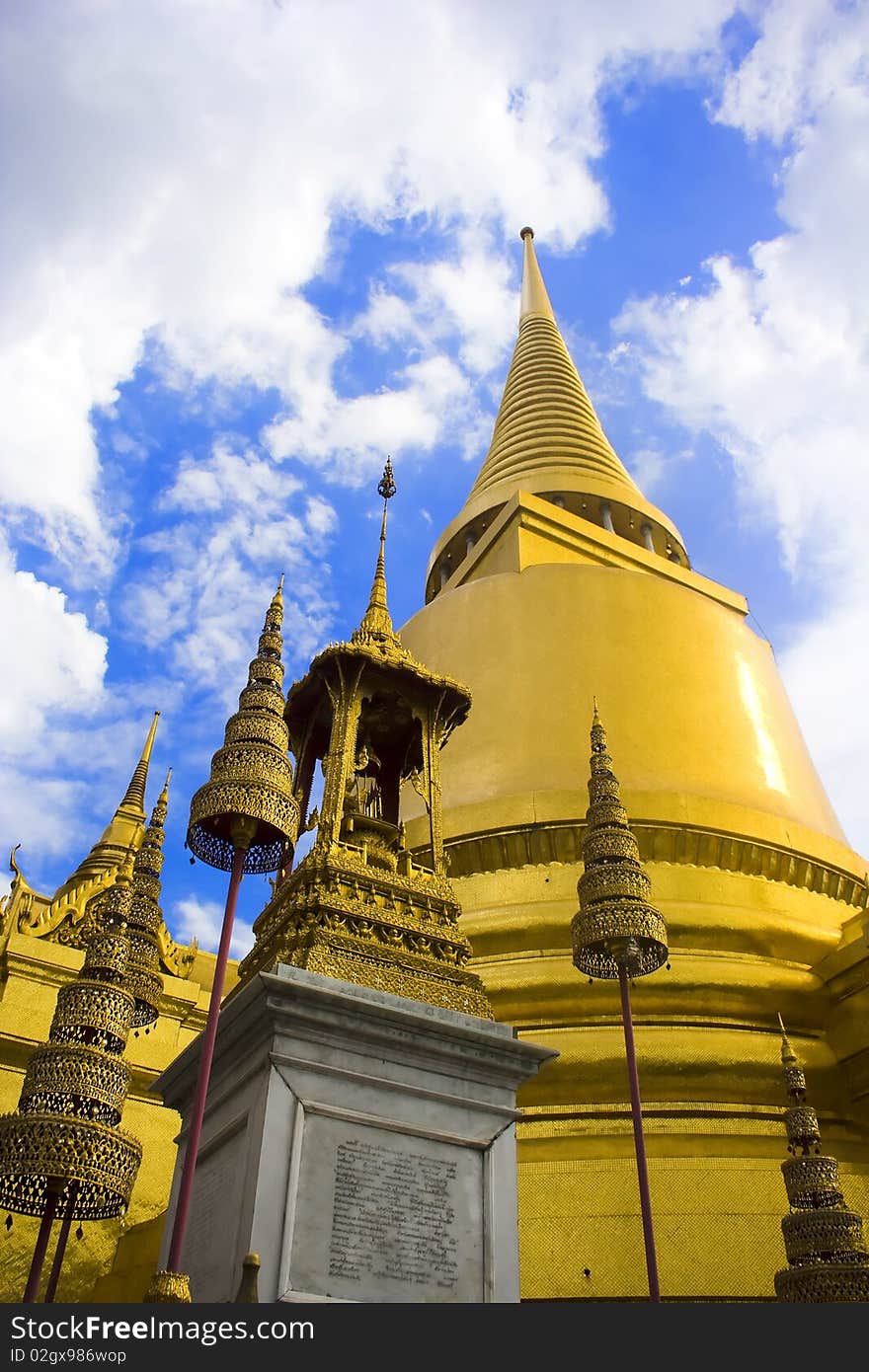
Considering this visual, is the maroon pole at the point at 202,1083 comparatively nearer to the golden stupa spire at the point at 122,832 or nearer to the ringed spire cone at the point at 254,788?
the ringed spire cone at the point at 254,788

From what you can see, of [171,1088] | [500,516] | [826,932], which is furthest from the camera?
[500,516]

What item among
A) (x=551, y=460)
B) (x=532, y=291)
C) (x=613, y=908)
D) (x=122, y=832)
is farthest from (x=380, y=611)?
(x=532, y=291)

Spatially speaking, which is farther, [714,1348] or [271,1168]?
[271,1168]

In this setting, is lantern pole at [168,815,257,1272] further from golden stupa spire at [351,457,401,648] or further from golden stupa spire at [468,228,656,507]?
golden stupa spire at [468,228,656,507]

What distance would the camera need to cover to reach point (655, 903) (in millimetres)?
9531

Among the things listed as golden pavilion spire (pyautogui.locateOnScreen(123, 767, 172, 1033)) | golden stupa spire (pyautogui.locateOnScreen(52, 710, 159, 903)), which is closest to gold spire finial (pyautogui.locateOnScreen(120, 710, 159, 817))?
golden stupa spire (pyautogui.locateOnScreen(52, 710, 159, 903))

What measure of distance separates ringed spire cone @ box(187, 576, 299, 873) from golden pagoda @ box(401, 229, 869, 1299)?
3515 millimetres

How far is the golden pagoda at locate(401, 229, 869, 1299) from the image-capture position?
7.11 m

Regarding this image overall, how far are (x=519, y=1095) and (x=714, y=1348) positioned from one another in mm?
5086

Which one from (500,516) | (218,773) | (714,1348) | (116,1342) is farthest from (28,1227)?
(500,516)

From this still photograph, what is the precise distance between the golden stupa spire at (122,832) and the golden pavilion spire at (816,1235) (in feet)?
27.4

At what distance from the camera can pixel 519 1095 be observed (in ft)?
25.9

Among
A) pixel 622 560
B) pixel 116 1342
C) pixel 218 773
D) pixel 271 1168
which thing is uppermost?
pixel 622 560

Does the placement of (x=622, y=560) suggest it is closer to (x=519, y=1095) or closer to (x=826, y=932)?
(x=826, y=932)
